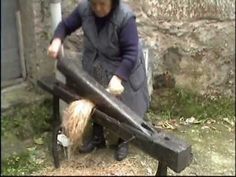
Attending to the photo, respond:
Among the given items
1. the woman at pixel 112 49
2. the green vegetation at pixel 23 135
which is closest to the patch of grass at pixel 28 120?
the green vegetation at pixel 23 135

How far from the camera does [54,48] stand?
620mm

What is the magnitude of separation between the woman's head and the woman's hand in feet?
0.33

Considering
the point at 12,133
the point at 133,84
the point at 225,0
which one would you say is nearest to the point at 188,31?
the point at 225,0

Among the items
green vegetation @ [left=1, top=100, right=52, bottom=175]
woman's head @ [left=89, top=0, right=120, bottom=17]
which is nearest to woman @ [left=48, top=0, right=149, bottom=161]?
woman's head @ [left=89, top=0, right=120, bottom=17]

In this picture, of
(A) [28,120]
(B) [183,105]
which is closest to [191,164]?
(B) [183,105]

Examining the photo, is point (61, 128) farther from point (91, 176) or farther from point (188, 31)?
point (188, 31)

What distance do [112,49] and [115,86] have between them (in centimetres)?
12

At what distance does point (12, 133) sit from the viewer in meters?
0.47

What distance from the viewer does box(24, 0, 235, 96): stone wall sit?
2.20 feet

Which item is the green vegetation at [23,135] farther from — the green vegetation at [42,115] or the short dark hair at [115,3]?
the short dark hair at [115,3]

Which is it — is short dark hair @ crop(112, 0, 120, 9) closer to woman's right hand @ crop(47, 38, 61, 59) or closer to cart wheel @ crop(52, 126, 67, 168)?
woman's right hand @ crop(47, 38, 61, 59)

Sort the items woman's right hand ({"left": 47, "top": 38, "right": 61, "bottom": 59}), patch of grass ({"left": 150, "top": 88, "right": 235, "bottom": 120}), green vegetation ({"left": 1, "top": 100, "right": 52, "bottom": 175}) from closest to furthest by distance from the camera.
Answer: green vegetation ({"left": 1, "top": 100, "right": 52, "bottom": 175}), woman's right hand ({"left": 47, "top": 38, "right": 61, "bottom": 59}), patch of grass ({"left": 150, "top": 88, "right": 235, "bottom": 120})

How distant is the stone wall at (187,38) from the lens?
67cm

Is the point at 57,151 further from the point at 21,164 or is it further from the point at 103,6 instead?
the point at 103,6
